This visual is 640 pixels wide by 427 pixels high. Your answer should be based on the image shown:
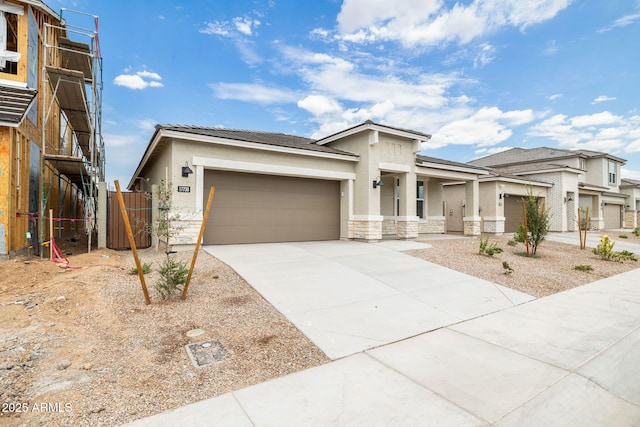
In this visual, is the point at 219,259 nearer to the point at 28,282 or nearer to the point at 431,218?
the point at 28,282

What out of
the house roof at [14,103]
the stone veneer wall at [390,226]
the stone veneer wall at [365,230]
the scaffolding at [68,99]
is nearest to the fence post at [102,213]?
the scaffolding at [68,99]

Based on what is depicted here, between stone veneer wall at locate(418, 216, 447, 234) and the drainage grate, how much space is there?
14136 mm

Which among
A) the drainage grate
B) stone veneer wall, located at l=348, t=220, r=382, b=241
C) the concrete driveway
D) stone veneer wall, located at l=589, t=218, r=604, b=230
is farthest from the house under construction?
stone veneer wall, located at l=589, t=218, r=604, b=230

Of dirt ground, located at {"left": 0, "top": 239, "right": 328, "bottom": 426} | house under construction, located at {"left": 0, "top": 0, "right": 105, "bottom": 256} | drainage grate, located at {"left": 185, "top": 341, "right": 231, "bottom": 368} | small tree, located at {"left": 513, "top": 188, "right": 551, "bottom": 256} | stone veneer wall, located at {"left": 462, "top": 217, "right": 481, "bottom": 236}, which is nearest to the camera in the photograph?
dirt ground, located at {"left": 0, "top": 239, "right": 328, "bottom": 426}

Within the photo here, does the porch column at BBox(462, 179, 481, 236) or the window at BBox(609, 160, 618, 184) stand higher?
the window at BBox(609, 160, 618, 184)

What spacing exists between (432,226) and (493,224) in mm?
4524

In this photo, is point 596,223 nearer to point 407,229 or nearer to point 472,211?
point 472,211

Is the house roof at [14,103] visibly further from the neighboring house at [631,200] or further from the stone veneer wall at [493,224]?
the neighboring house at [631,200]

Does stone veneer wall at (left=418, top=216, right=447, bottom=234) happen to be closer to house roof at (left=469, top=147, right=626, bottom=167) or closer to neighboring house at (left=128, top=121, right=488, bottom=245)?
neighboring house at (left=128, top=121, right=488, bottom=245)

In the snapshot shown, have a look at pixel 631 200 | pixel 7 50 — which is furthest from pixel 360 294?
pixel 631 200

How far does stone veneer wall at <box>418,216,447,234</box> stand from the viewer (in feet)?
53.5

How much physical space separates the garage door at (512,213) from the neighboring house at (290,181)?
24.1ft

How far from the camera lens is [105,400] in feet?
8.58

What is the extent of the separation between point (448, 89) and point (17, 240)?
18.7 metres
